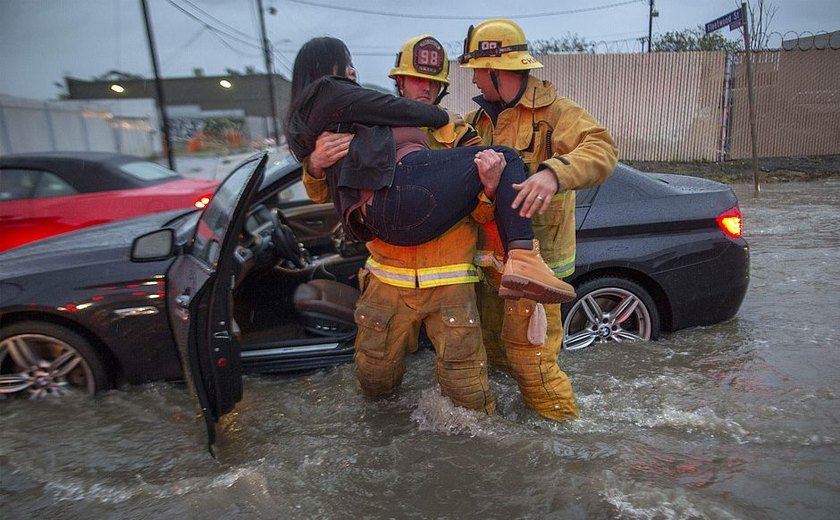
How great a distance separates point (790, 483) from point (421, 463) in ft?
4.87

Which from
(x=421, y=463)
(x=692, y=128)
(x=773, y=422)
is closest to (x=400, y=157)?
(x=421, y=463)

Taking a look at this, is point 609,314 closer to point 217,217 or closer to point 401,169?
point 401,169

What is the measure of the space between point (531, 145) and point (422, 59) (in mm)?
619

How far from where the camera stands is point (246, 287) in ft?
12.4

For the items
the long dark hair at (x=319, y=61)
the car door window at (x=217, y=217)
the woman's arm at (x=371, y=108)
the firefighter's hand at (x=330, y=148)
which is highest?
the long dark hair at (x=319, y=61)

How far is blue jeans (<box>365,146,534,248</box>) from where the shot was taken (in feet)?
7.18

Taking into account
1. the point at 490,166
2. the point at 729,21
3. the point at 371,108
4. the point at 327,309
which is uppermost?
the point at 729,21

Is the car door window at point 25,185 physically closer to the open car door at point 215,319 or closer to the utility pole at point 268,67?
the open car door at point 215,319

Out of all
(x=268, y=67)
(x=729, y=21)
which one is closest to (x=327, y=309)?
(x=729, y=21)

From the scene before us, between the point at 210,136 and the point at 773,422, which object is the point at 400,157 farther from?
the point at 210,136

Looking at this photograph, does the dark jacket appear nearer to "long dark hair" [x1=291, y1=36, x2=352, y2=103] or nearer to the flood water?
"long dark hair" [x1=291, y1=36, x2=352, y2=103]

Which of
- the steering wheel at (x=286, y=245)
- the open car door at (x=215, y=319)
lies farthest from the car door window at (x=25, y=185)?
the open car door at (x=215, y=319)

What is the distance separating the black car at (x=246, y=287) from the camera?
8.68ft

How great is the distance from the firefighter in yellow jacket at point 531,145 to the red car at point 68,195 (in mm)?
3567
